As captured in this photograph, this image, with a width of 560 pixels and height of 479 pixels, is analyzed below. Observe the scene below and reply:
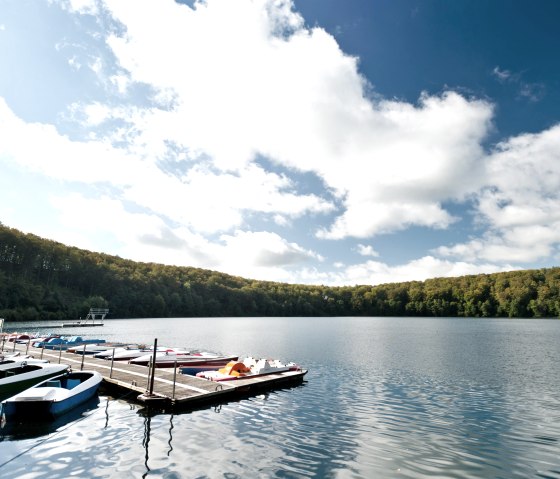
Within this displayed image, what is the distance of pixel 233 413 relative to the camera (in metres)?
21.8

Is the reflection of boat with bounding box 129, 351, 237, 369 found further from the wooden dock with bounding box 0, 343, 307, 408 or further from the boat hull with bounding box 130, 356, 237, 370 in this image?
the wooden dock with bounding box 0, 343, 307, 408

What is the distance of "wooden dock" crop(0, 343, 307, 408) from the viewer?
73.7ft

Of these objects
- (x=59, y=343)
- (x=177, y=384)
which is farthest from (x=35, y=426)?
(x=59, y=343)

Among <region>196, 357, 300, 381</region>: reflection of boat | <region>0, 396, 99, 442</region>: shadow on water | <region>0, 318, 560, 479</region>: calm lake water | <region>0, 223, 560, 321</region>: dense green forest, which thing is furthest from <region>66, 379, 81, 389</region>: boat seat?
<region>0, 223, 560, 321</region>: dense green forest

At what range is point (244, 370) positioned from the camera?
99.3 ft

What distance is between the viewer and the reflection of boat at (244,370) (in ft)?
95.0

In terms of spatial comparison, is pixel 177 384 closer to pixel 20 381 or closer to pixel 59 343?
pixel 20 381

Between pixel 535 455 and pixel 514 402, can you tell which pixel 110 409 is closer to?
pixel 535 455

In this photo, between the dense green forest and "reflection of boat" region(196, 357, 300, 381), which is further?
the dense green forest

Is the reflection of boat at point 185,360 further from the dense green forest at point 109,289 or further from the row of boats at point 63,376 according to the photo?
the dense green forest at point 109,289

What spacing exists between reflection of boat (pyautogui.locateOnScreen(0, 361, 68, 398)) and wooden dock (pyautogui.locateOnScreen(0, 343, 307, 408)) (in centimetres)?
374

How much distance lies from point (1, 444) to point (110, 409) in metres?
6.77

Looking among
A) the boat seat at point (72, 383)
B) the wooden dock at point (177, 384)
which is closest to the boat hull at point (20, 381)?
the boat seat at point (72, 383)

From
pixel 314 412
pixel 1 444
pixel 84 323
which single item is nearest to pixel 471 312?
pixel 84 323
